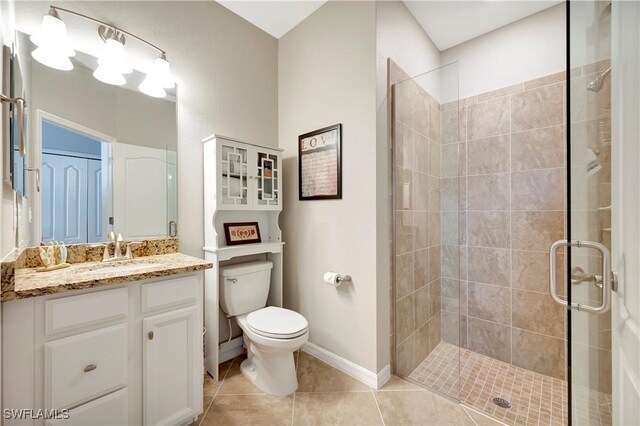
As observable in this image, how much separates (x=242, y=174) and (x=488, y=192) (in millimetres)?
1984

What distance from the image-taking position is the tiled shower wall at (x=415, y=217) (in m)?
1.92

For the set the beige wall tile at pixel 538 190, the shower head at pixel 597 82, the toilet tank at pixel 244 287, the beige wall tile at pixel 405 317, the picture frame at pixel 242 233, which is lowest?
the beige wall tile at pixel 405 317

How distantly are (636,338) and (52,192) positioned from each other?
2.34 m

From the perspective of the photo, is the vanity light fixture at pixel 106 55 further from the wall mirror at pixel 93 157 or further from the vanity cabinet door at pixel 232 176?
the vanity cabinet door at pixel 232 176

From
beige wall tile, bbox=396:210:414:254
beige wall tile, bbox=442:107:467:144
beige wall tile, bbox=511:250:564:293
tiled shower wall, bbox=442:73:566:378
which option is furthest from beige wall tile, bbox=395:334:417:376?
beige wall tile, bbox=442:107:467:144

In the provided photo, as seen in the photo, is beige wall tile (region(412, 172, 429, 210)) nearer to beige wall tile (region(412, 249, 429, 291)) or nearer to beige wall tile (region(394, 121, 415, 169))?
beige wall tile (region(394, 121, 415, 169))

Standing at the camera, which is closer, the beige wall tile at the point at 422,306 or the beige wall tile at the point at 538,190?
the beige wall tile at the point at 538,190

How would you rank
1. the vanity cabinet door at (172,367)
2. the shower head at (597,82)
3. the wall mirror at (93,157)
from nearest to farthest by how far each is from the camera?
the shower head at (597,82)
the vanity cabinet door at (172,367)
the wall mirror at (93,157)

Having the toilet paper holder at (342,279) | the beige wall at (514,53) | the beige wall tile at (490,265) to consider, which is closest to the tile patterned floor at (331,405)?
the toilet paper holder at (342,279)

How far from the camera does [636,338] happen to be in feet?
2.02

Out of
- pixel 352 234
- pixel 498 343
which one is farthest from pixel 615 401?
pixel 498 343

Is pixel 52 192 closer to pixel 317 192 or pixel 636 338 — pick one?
pixel 317 192

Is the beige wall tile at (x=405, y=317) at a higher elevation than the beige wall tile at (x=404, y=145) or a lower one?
lower

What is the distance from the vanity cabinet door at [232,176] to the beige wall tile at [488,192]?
6.09 feet
